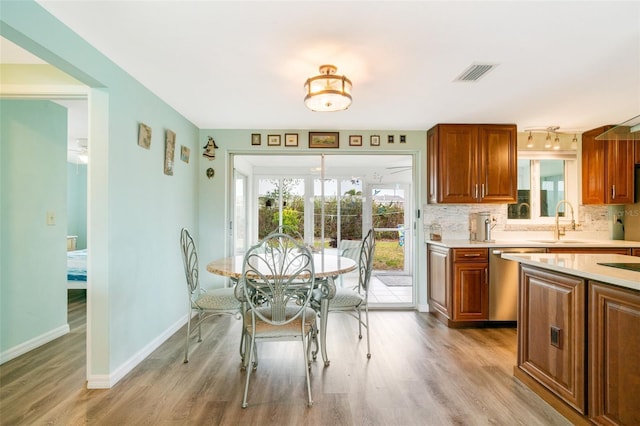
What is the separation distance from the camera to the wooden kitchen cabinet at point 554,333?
1736 millimetres

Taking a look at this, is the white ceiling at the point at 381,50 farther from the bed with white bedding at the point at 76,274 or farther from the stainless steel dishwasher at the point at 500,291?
the bed with white bedding at the point at 76,274

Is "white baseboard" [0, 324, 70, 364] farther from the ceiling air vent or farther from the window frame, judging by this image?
the window frame

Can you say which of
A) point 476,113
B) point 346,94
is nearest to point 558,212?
point 476,113

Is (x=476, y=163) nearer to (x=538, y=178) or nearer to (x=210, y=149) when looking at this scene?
(x=538, y=178)

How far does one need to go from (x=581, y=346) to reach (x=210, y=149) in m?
3.81

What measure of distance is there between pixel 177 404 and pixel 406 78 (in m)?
2.73

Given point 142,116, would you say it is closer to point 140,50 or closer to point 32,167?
point 140,50

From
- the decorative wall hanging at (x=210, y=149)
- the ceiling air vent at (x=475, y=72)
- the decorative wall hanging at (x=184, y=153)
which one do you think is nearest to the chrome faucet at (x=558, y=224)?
the ceiling air vent at (x=475, y=72)

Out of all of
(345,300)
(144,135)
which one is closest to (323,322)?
(345,300)

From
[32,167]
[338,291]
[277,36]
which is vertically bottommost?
[338,291]

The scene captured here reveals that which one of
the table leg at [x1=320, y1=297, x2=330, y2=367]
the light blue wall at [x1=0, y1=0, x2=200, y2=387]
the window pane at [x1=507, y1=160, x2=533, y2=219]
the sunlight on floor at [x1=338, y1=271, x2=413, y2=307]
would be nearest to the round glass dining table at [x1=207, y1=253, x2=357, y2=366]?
the table leg at [x1=320, y1=297, x2=330, y2=367]

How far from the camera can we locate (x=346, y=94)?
223 centimetres

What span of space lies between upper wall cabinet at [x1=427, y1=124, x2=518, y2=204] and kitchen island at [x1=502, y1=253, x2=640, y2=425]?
1.54 m

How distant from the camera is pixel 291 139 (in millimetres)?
3957
